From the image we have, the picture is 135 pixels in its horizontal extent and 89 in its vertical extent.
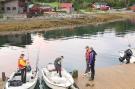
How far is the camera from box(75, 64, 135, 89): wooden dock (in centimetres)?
2660

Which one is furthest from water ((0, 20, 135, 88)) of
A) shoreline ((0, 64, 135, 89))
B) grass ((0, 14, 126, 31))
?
shoreline ((0, 64, 135, 89))

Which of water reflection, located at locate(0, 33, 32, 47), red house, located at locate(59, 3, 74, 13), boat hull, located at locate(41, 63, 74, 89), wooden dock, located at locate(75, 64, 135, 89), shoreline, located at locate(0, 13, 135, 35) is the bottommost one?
water reflection, located at locate(0, 33, 32, 47)

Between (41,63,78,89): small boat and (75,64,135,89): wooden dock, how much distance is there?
0.91 meters

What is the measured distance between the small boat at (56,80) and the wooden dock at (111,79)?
91cm

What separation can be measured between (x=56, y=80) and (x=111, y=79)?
4.67 meters

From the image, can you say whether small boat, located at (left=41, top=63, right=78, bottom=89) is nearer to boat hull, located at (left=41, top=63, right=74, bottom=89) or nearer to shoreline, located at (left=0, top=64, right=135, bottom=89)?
boat hull, located at (left=41, top=63, right=74, bottom=89)

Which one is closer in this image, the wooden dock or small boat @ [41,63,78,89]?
small boat @ [41,63,78,89]

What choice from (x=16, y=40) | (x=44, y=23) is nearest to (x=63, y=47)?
(x=16, y=40)

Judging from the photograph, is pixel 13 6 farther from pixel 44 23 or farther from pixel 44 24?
pixel 44 24

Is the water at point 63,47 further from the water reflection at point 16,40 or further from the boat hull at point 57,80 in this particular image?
the boat hull at point 57,80

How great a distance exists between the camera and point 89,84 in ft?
88.3

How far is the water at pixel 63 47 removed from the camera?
1724 inches

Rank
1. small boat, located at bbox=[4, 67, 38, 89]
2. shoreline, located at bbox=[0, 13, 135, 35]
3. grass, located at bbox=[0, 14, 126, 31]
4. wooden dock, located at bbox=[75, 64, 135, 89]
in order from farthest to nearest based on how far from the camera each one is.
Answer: grass, located at bbox=[0, 14, 126, 31] → shoreline, located at bbox=[0, 13, 135, 35] → wooden dock, located at bbox=[75, 64, 135, 89] → small boat, located at bbox=[4, 67, 38, 89]

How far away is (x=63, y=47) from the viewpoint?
5688 centimetres
